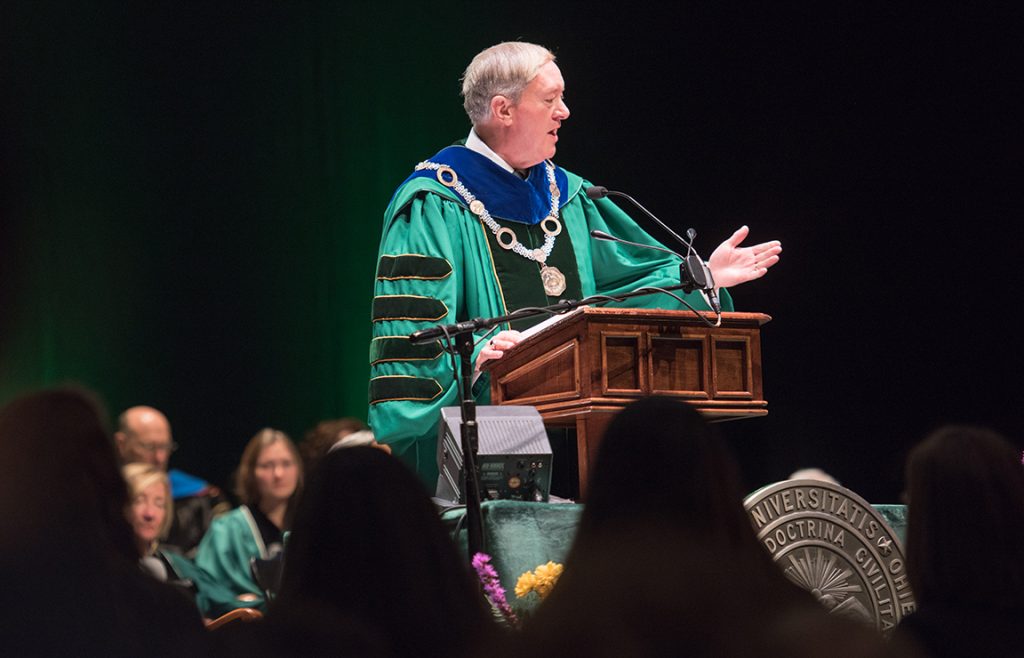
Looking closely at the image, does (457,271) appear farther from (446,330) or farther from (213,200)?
A: (213,200)

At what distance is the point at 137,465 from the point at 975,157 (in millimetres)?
4057

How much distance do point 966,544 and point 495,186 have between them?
284cm

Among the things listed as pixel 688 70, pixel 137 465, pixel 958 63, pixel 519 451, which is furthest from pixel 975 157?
pixel 137 465

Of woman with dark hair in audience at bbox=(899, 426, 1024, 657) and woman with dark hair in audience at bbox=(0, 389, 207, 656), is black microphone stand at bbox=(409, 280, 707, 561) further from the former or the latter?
woman with dark hair in audience at bbox=(0, 389, 207, 656)

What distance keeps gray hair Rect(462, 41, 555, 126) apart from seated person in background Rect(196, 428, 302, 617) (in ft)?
7.11

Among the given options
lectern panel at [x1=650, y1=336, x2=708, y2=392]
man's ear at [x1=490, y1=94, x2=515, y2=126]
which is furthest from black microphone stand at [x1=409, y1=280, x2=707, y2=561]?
man's ear at [x1=490, y1=94, x2=515, y2=126]

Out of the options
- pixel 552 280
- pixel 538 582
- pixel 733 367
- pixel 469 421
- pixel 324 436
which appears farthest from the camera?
pixel 324 436

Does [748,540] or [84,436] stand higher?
[84,436]

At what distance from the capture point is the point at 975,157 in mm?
6133

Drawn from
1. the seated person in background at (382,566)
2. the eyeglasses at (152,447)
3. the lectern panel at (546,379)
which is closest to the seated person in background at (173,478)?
the eyeglasses at (152,447)

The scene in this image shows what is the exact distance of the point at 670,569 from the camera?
173cm

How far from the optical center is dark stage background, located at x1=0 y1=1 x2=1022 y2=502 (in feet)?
20.5

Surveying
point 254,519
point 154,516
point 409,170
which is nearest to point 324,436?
point 254,519

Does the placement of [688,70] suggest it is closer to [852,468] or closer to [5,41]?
[852,468]
